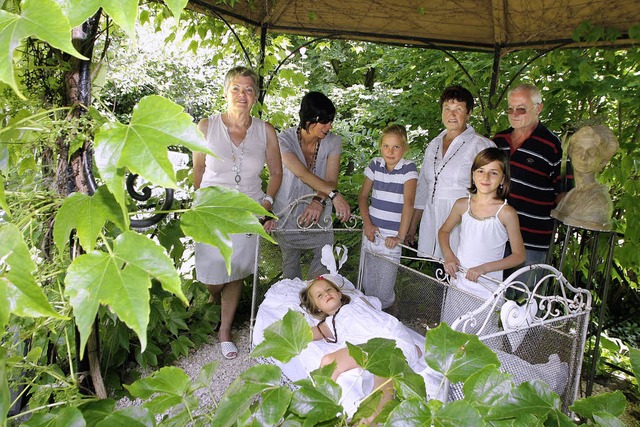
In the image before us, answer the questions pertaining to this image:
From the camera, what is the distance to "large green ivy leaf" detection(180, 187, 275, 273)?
63 centimetres

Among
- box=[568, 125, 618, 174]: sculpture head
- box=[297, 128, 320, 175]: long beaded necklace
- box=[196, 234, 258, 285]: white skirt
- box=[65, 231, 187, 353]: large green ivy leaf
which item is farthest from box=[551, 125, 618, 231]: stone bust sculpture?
box=[65, 231, 187, 353]: large green ivy leaf

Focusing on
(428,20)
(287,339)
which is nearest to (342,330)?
(287,339)

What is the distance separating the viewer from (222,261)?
9.66 ft

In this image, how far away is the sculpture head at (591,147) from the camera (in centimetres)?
236

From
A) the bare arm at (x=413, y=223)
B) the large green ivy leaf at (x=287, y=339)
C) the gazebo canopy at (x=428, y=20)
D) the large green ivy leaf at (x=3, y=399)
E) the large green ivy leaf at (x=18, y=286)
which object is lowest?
the bare arm at (x=413, y=223)

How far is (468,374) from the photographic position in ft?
2.07

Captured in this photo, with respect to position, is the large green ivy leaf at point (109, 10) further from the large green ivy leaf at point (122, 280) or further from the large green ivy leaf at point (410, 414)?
the large green ivy leaf at point (410, 414)

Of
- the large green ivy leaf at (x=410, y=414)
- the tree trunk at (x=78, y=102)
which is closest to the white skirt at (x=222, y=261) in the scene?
the tree trunk at (x=78, y=102)

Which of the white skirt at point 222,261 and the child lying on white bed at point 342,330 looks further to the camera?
A: the white skirt at point 222,261

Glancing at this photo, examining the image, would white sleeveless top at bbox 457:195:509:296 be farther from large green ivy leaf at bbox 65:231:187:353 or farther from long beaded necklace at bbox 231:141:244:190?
large green ivy leaf at bbox 65:231:187:353

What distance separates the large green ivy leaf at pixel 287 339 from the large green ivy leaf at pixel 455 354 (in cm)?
17

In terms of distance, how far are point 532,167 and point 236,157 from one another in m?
1.62

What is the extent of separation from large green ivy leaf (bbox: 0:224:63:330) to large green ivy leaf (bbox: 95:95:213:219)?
109 mm

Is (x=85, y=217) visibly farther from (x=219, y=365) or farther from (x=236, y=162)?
(x=219, y=365)
